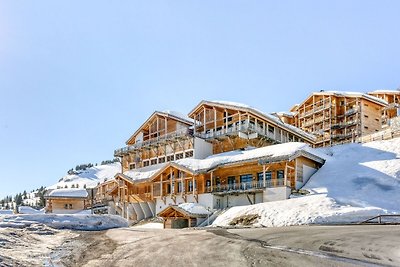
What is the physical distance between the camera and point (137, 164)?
6644 centimetres

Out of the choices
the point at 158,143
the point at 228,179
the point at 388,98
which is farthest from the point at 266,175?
the point at 388,98

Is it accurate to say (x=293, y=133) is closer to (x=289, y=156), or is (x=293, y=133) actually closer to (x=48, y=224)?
(x=289, y=156)

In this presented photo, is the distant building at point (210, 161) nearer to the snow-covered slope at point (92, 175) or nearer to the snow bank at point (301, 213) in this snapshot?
the snow bank at point (301, 213)

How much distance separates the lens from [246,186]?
143 ft

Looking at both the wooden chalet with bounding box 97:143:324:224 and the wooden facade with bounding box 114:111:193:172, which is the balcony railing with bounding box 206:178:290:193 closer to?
the wooden chalet with bounding box 97:143:324:224

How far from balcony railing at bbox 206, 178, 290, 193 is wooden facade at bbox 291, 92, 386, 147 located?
3304 cm

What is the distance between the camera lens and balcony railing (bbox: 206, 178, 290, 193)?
135 ft

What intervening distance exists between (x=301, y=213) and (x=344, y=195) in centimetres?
711

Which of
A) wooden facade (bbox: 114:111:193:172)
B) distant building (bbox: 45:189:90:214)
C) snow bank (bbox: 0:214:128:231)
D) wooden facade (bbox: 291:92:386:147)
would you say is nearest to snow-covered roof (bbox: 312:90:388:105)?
wooden facade (bbox: 291:92:386:147)

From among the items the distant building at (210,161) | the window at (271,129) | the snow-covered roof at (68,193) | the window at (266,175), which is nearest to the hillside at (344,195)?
the distant building at (210,161)

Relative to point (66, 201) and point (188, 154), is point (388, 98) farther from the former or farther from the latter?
point (66, 201)

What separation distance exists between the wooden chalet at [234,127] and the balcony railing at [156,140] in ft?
4.62

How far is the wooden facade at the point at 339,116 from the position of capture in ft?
241

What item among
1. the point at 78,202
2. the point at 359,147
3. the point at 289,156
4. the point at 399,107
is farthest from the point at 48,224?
the point at 399,107
